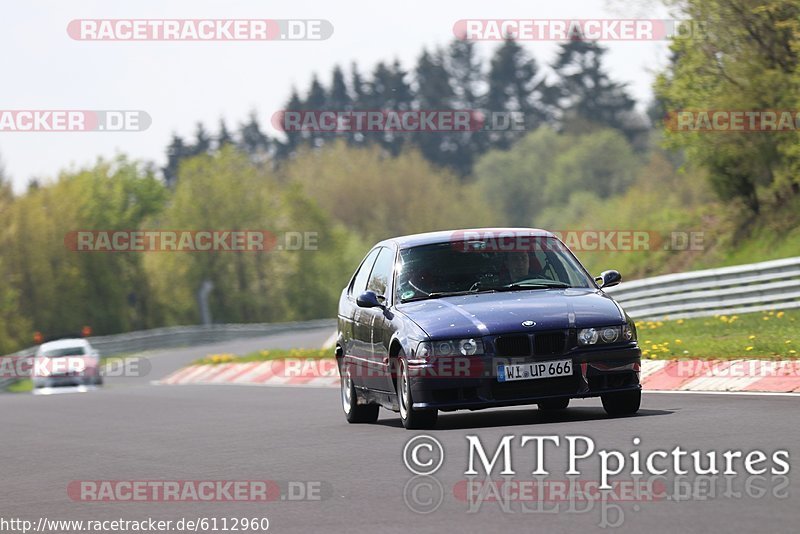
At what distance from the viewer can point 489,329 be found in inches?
471

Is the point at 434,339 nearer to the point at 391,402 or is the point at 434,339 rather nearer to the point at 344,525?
the point at 391,402

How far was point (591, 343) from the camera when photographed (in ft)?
39.6

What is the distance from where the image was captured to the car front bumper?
1196 cm

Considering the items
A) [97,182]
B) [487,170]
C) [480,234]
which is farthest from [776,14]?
[487,170]

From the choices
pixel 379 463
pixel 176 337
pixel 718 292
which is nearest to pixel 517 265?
pixel 379 463

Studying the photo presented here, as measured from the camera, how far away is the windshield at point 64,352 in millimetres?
39859

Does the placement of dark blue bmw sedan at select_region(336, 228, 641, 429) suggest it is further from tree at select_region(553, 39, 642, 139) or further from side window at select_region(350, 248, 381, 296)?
tree at select_region(553, 39, 642, 139)

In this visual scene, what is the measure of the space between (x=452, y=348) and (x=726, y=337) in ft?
31.0

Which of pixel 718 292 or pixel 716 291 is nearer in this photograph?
pixel 718 292

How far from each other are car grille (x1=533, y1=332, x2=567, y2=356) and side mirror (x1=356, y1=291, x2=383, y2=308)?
1.81 metres

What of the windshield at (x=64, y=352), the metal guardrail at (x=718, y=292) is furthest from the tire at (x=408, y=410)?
the windshield at (x=64, y=352)

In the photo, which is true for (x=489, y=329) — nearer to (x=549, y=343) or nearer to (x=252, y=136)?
(x=549, y=343)

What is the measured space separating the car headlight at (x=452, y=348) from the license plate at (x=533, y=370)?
0.23 m
